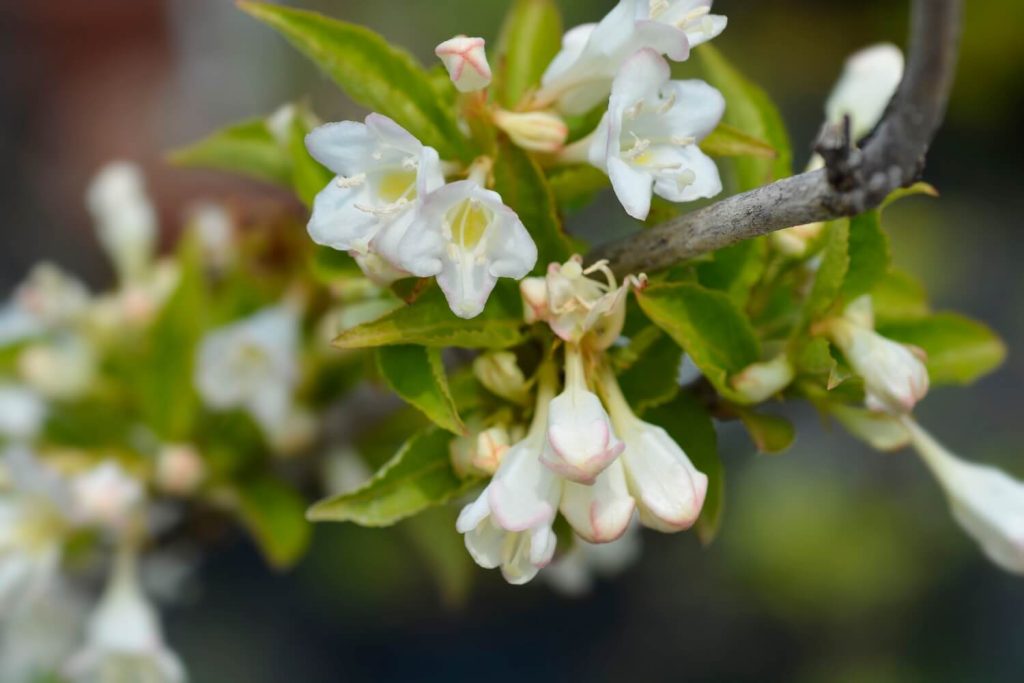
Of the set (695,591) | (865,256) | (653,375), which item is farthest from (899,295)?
(695,591)

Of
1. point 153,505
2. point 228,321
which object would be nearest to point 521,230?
point 228,321

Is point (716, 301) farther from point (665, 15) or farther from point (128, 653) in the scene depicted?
point (128, 653)

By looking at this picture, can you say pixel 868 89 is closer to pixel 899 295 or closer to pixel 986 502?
pixel 899 295

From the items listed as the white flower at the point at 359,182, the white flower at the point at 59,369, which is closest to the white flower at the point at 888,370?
the white flower at the point at 359,182

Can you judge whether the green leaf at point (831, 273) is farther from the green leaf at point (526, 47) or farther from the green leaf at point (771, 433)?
the green leaf at point (526, 47)

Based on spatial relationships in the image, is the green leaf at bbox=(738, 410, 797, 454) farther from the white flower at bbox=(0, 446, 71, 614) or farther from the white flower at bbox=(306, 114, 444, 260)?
the white flower at bbox=(0, 446, 71, 614)
